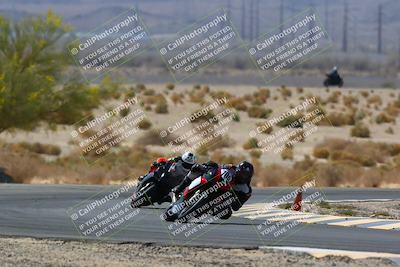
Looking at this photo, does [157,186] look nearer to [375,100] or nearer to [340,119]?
[340,119]

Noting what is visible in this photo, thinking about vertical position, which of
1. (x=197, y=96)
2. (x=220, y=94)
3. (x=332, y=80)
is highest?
(x=197, y=96)

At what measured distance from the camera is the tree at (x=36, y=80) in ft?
126

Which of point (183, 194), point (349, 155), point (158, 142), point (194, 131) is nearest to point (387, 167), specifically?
point (349, 155)

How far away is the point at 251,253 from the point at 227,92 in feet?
202

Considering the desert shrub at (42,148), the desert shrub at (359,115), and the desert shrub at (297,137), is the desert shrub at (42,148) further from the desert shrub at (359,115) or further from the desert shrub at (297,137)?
the desert shrub at (359,115)

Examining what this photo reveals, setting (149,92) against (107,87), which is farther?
(149,92)

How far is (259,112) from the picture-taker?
64.3 m

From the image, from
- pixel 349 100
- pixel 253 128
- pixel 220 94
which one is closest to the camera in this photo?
pixel 253 128

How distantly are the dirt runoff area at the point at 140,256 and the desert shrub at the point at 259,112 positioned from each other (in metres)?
46.2

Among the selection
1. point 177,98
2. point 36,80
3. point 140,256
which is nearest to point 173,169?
point 140,256

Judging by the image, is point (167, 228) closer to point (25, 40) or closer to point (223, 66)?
point (25, 40)

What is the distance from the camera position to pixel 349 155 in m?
49.1

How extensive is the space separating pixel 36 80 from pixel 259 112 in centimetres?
2660

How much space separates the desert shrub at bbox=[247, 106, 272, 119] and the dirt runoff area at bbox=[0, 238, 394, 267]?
46.2 m
